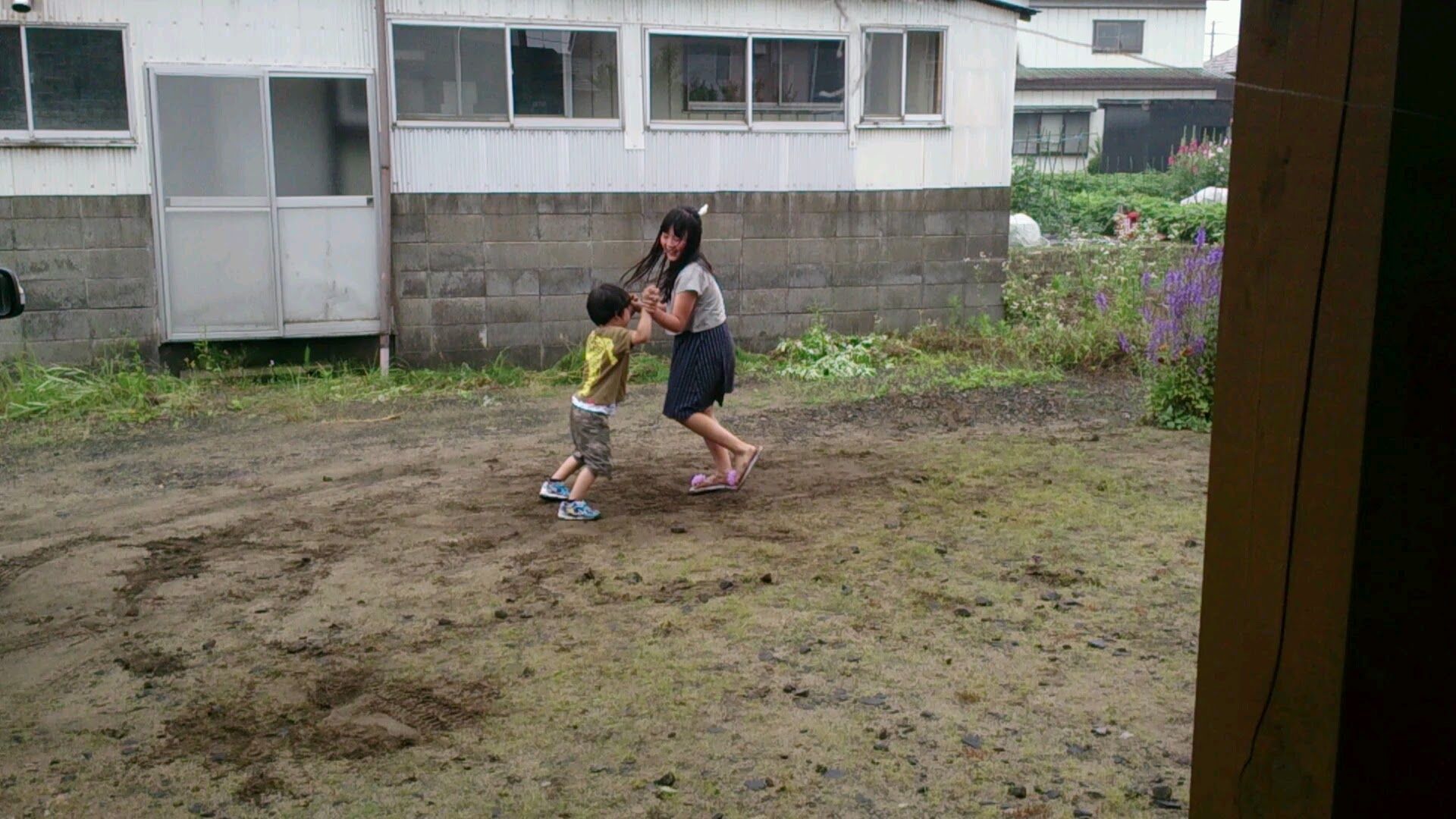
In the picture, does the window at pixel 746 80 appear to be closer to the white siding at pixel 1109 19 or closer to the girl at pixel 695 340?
the girl at pixel 695 340

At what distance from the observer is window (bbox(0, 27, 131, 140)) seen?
31.7ft

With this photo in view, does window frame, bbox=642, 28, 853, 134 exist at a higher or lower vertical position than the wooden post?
higher

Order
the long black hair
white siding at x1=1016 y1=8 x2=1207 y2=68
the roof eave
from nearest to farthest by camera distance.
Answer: the long black hair, the roof eave, white siding at x1=1016 y1=8 x2=1207 y2=68

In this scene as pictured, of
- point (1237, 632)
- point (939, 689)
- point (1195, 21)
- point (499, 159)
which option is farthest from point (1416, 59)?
point (1195, 21)

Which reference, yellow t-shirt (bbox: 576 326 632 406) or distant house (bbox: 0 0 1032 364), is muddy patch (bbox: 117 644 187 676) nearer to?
yellow t-shirt (bbox: 576 326 632 406)

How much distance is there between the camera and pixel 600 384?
6.45m

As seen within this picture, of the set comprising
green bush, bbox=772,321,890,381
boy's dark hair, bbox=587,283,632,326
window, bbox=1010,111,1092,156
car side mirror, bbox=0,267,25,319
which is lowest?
green bush, bbox=772,321,890,381

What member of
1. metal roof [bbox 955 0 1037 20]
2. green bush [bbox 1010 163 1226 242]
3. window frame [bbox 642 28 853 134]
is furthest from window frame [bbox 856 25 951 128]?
green bush [bbox 1010 163 1226 242]

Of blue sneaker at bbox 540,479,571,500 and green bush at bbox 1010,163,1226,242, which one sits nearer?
blue sneaker at bbox 540,479,571,500

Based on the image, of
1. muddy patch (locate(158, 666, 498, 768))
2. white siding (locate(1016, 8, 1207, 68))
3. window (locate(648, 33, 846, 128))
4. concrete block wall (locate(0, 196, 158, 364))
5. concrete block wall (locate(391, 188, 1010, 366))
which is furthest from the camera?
white siding (locate(1016, 8, 1207, 68))

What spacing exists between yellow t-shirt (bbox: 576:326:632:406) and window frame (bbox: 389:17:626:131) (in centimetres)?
492

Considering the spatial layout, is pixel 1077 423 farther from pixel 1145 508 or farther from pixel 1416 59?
pixel 1416 59

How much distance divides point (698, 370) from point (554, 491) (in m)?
0.96

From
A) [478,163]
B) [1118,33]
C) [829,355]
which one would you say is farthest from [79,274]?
[1118,33]
